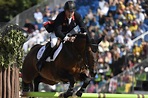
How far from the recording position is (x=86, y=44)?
29.6ft

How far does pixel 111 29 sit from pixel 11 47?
37.0 feet

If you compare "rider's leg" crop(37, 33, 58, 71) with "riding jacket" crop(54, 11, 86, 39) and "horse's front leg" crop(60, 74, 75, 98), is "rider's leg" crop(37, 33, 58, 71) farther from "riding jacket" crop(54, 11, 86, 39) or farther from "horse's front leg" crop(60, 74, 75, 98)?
"horse's front leg" crop(60, 74, 75, 98)

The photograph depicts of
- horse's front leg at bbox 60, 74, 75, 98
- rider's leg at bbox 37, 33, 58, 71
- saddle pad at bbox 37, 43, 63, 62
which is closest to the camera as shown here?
horse's front leg at bbox 60, 74, 75, 98

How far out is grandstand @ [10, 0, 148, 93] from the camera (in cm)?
1700

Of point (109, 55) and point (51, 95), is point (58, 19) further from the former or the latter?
point (109, 55)

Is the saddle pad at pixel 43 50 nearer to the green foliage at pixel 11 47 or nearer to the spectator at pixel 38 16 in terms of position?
the green foliage at pixel 11 47

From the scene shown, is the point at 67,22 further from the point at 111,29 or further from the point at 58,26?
the point at 111,29

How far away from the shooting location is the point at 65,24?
9.80m

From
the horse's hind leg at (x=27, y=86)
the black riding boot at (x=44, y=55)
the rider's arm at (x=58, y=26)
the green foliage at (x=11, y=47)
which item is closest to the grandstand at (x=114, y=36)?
the horse's hind leg at (x=27, y=86)

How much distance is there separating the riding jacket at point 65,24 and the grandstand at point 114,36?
5.40 m

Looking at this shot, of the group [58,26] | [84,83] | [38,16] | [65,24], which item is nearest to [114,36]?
[38,16]

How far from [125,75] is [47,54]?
23.5 ft

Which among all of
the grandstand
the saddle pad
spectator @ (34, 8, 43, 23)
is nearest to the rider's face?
the saddle pad

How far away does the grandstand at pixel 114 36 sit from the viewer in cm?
1700
